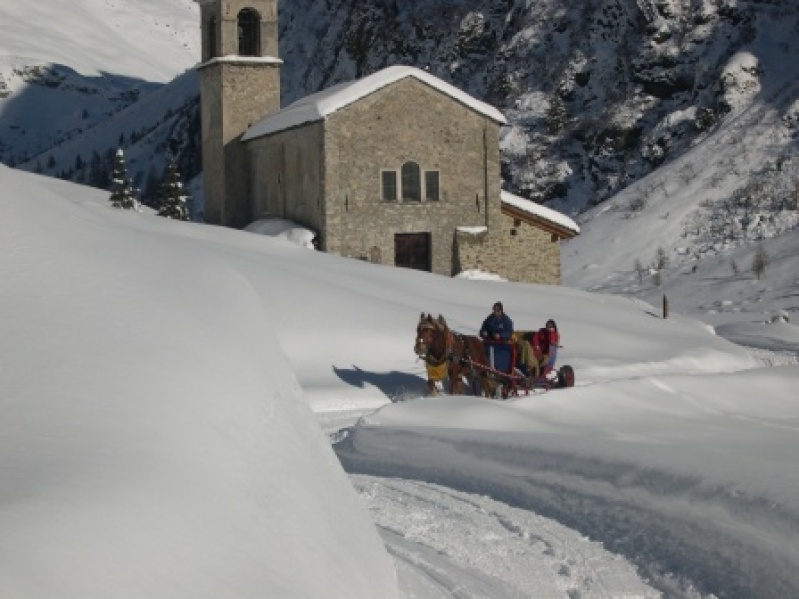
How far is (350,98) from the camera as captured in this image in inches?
1465

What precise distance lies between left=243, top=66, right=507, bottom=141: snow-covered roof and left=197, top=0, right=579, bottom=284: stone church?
38 millimetres

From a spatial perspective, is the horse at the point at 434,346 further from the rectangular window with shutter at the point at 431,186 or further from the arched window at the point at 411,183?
the rectangular window with shutter at the point at 431,186

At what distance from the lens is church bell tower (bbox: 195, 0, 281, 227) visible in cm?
4244

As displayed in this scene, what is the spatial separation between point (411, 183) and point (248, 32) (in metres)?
8.71

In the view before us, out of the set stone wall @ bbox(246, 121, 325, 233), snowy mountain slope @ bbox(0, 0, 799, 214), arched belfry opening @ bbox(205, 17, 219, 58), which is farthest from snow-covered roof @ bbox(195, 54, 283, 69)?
snowy mountain slope @ bbox(0, 0, 799, 214)

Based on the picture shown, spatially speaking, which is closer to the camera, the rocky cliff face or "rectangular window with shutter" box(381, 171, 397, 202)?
"rectangular window with shutter" box(381, 171, 397, 202)

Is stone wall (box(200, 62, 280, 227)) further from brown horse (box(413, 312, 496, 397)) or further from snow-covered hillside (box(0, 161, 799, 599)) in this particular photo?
snow-covered hillside (box(0, 161, 799, 599))

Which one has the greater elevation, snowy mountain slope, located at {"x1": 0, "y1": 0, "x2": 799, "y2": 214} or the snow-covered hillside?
snowy mountain slope, located at {"x1": 0, "y1": 0, "x2": 799, "y2": 214}

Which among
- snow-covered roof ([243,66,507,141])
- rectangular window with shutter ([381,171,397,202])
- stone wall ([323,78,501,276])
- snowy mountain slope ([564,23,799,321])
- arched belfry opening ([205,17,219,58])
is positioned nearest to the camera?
snow-covered roof ([243,66,507,141])

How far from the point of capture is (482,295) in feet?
105

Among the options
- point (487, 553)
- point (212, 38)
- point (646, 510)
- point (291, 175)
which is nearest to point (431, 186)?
point (291, 175)

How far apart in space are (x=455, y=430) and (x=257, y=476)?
25.7ft

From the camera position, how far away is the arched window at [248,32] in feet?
142

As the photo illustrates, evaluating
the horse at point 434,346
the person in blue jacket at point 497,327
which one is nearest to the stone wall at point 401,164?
the person in blue jacket at point 497,327
